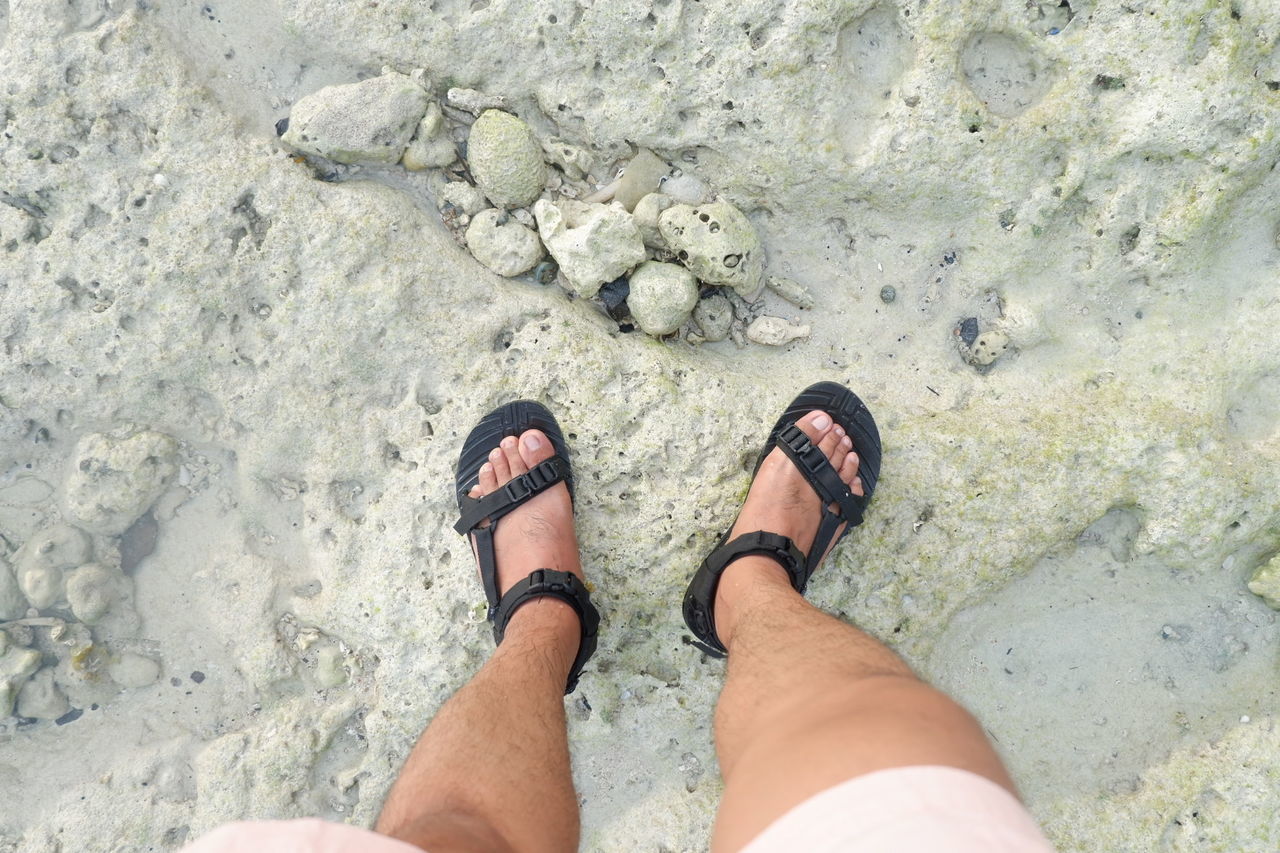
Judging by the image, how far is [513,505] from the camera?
96.4 inches

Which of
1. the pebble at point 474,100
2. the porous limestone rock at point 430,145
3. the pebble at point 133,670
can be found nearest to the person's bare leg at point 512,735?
the porous limestone rock at point 430,145

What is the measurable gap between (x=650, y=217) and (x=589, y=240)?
0.27m

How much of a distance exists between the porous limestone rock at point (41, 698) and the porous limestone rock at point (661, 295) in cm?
251

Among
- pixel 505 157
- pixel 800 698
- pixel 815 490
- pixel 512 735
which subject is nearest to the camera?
pixel 800 698

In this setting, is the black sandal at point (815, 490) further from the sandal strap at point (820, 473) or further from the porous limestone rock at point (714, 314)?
the porous limestone rock at point (714, 314)

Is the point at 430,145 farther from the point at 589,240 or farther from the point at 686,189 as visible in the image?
the point at 686,189

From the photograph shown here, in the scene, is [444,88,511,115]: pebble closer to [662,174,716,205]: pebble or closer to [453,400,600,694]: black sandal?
[662,174,716,205]: pebble

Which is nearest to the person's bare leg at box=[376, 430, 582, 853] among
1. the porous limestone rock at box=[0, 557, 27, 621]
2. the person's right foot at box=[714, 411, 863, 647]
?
the person's right foot at box=[714, 411, 863, 647]

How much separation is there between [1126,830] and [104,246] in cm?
387

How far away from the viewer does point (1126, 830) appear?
2547mm

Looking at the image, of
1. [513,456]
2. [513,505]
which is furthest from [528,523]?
[513,456]

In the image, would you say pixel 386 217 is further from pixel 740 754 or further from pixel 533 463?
pixel 740 754

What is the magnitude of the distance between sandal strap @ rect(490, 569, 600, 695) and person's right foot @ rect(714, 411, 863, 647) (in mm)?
402

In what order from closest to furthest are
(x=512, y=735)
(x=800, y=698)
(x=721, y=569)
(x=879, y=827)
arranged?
(x=879, y=827), (x=800, y=698), (x=512, y=735), (x=721, y=569)
